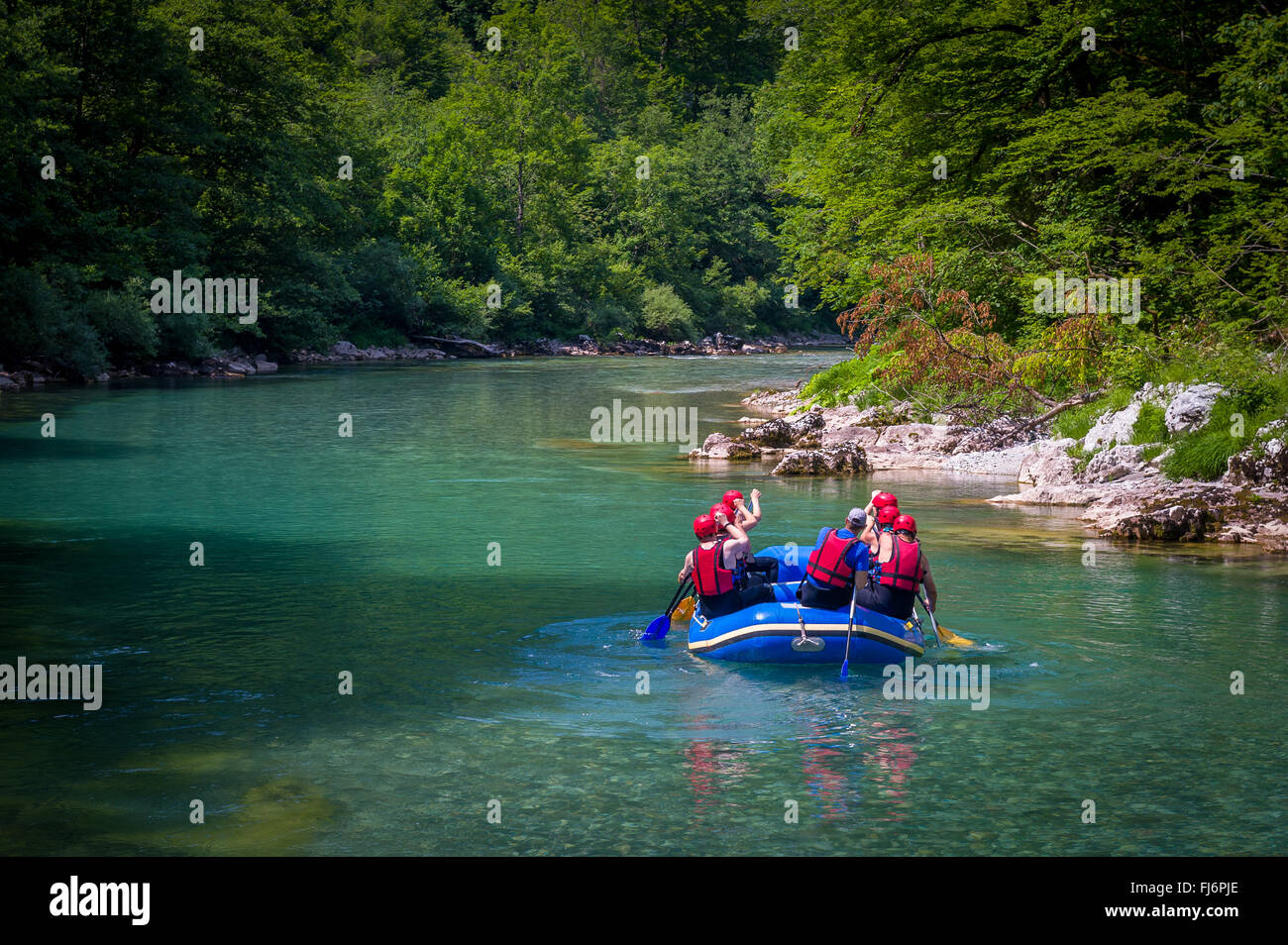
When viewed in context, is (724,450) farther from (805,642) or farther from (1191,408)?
(805,642)

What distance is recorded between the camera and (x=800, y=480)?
22.9 metres

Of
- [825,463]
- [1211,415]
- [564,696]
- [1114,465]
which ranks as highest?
[1211,415]

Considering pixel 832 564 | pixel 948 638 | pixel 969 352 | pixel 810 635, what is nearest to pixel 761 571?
pixel 832 564

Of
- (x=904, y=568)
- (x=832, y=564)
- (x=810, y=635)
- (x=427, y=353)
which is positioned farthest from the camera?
(x=427, y=353)

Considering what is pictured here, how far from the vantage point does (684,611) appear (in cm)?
1290

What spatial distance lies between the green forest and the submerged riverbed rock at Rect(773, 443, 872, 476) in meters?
2.71

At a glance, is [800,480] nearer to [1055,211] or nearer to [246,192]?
[1055,211]

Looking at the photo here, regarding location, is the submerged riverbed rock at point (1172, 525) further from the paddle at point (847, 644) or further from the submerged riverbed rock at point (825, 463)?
the paddle at point (847, 644)

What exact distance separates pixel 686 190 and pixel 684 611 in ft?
248

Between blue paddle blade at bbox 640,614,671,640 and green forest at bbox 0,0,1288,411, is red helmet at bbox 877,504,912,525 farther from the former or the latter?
green forest at bbox 0,0,1288,411

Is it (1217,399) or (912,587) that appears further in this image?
(1217,399)

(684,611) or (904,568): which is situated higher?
(904,568)
